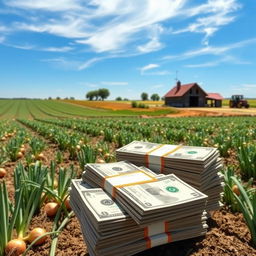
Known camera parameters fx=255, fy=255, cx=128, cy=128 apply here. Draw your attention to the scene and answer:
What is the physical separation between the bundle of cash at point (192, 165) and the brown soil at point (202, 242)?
231 mm

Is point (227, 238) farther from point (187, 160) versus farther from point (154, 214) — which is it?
point (154, 214)

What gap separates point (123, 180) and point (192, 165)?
0.70 meters

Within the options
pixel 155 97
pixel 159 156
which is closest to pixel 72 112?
pixel 159 156

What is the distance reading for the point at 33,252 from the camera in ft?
7.33

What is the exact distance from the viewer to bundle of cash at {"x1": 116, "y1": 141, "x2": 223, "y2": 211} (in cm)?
246

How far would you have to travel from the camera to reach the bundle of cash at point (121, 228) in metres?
1.83

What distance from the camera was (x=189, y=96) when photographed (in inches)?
2060

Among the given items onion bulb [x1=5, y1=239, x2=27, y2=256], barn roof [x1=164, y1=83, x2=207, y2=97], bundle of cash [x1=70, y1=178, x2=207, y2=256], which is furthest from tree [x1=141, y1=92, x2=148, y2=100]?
onion bulb [x1=5, y1=239, x2=27, y2=256]

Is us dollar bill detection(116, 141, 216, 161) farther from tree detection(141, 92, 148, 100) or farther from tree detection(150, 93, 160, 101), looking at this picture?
tree detection(150, 93, 160, 101)

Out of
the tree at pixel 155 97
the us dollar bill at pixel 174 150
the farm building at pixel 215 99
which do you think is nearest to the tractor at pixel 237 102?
the farm building at pixel 215 99

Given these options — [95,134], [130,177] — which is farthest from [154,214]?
[95,134]

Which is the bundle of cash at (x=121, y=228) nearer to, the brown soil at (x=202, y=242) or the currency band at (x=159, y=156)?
the brown soil at (x=202, y=242)

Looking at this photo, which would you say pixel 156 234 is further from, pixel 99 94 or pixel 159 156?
pixel 99 94

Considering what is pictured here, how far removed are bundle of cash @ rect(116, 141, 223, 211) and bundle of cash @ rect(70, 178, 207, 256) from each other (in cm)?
35
